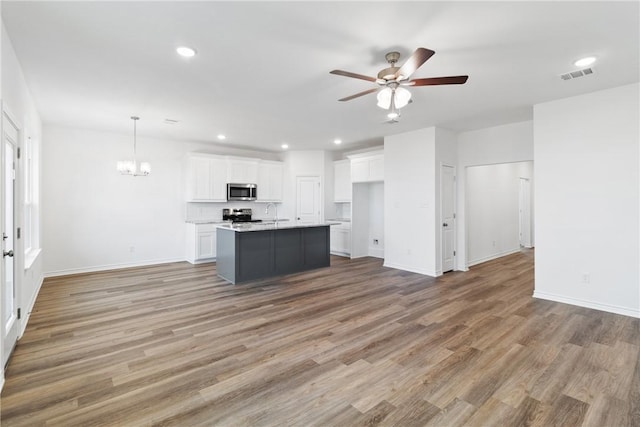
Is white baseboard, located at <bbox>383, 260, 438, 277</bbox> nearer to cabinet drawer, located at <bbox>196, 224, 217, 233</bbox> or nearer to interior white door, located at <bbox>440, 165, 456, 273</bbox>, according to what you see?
interior white door, located at <bbox>440, 165, 456, 273</bbox>

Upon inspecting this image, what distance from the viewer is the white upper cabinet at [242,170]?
715cm

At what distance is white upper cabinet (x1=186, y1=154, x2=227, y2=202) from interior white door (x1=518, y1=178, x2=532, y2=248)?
322 inches

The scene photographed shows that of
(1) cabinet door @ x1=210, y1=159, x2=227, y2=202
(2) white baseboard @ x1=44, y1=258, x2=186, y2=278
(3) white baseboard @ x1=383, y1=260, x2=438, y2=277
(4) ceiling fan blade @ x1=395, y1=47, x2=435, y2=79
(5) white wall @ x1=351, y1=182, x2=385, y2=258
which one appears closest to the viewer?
(4) ceiling fan blade @ x1=395, y1=47, x2=435, y2=79

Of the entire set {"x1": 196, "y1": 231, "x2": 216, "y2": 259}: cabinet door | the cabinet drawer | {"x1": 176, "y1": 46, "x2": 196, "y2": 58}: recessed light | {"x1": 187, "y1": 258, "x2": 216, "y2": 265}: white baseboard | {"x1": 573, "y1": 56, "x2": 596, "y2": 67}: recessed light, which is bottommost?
{"x1": 187, "y1": 258, "x2": 216, "y2": 265}: white baseboard

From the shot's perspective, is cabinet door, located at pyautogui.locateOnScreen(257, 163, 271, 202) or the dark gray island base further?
cabinet door, located at pyautogui.locateOnScreen(257, 163, 271, 202)

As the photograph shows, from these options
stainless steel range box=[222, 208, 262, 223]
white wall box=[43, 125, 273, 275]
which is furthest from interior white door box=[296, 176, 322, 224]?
white wall box=[43, 125, 273, 275]

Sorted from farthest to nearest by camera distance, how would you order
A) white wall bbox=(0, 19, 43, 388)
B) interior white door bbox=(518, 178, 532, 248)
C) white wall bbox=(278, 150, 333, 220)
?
interior white door bbox=(518, 178, 532, 248), white wall bbox=(278, 150, 333, 220), white wall bbox=(0, 19, 43, 388)

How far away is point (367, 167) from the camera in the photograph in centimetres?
695

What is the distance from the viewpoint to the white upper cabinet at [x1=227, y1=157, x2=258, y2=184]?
23.5 feet

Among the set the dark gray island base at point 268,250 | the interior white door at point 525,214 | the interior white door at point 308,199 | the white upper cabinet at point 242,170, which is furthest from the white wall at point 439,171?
the interior white door at point 525,214

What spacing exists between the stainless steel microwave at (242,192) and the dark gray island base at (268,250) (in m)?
1.89

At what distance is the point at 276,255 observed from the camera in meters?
5.51

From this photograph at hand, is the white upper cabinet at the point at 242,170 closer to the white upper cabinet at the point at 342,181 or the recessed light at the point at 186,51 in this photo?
the white upper cabinet at the point at 342,181

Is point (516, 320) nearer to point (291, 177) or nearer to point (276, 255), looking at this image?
point (276, 255)
